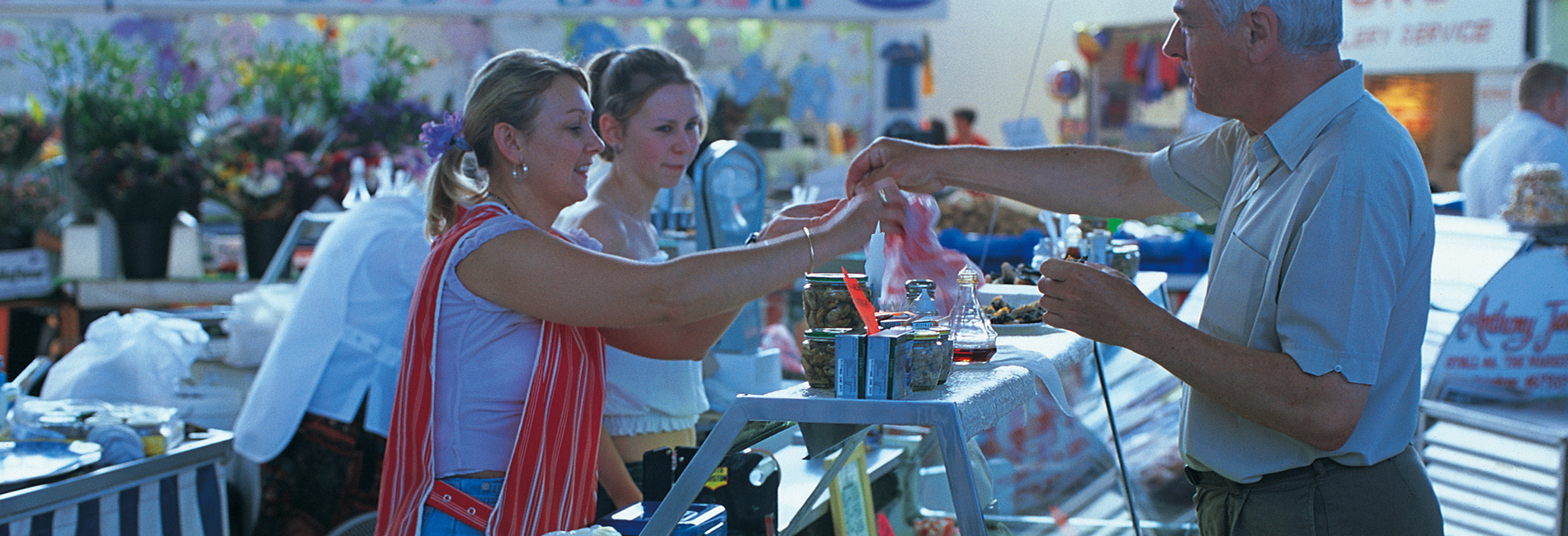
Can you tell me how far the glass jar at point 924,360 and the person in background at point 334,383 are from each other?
2550 millimetres

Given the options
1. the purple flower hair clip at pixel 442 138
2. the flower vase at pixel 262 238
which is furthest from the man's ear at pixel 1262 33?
the flower vase at pixel 262 238

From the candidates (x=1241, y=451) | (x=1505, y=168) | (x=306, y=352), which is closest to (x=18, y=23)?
(x=306, y=352)

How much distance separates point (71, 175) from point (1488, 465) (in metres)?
6.34

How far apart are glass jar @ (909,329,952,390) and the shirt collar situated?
660 millimetres

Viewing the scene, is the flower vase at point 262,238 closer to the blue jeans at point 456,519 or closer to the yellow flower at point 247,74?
the yellow flower at point 247,74

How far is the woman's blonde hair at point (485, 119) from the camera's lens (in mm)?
2039

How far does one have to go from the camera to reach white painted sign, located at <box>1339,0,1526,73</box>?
9.31m

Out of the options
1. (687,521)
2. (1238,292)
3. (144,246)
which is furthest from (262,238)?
(1238,292)

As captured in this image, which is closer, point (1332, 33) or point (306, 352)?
point (1332, 33)

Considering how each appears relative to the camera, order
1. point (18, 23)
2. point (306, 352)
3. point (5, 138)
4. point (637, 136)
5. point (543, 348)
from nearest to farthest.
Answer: point (543, 348)
point (637, 136)
point (306, 352)
point (5, 138)
point (18, 23)

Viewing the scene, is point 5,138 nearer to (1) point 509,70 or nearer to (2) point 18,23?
(2) point 18,23

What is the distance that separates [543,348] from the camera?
1905 millimetres

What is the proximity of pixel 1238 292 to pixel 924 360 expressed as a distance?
0.61 metres

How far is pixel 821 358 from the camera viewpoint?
1423 millimetres
